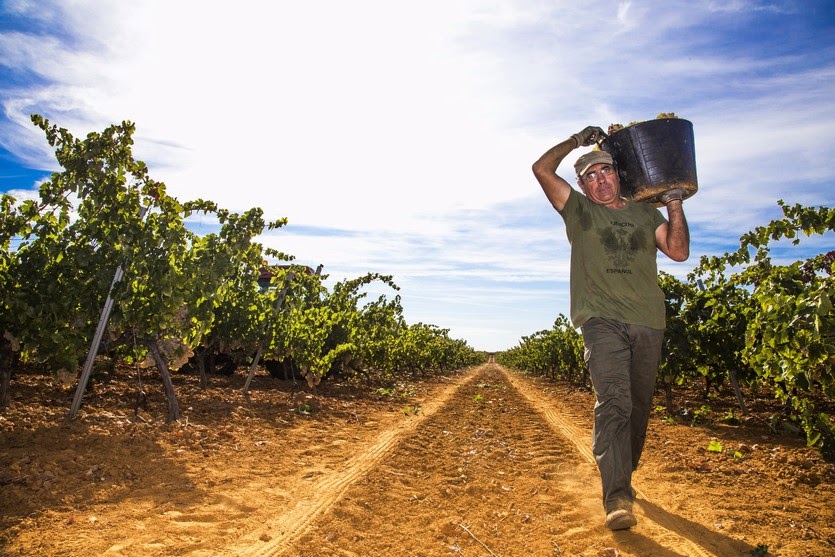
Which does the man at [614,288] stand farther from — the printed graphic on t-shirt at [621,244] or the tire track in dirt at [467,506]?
the tire track in dirt at [467,506]

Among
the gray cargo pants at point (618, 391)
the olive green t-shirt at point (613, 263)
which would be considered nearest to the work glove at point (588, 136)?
the olive green t-shirt at point (613, 263)

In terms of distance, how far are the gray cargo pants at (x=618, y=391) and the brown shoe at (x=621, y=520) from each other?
0.05m

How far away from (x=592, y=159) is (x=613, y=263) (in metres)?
0.78

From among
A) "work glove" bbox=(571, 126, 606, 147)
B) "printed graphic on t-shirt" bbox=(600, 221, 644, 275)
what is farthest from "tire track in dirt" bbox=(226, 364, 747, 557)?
"work glove" bbox=(571, 126, 606, 147)

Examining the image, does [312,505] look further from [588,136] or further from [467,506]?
[588,136]

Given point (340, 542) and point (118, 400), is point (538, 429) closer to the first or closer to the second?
point (340, 542)

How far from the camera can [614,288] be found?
3428 mm

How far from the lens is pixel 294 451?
5891 millimetres

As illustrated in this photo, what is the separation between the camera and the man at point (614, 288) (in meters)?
3.23

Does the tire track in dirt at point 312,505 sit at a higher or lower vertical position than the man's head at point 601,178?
lower

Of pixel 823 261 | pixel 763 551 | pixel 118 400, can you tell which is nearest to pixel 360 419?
pixel 118 400

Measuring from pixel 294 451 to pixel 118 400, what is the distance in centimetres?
366

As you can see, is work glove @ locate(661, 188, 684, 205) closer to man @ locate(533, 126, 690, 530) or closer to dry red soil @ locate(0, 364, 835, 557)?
man @ locate(533, 126, 690, 530)

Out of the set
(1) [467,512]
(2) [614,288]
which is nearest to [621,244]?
(2) [614,288]
